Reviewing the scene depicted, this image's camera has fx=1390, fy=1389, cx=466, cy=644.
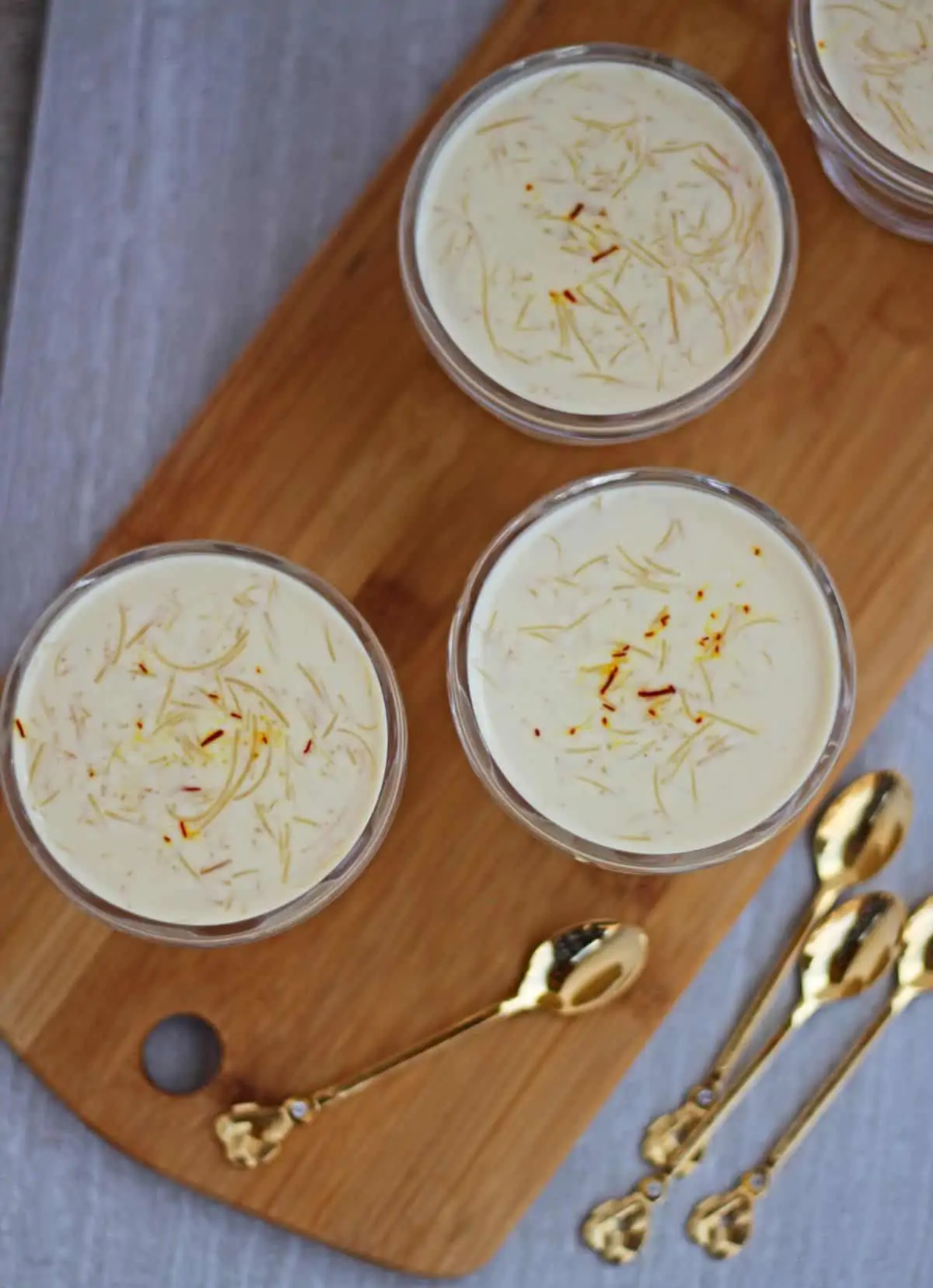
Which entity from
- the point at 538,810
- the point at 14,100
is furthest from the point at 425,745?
the point at 14,100

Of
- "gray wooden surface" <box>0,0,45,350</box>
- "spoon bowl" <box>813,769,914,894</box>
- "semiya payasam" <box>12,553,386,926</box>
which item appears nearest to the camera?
"semiya payasam" <box>12,553,386,926</box>

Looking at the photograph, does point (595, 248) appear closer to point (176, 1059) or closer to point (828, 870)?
point (828, 870)

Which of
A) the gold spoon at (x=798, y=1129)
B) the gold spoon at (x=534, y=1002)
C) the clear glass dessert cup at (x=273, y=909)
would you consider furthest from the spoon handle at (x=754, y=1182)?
the clear glass dessert cup at (x=273, y=909)

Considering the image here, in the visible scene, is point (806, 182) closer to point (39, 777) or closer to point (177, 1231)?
point (39, 777)

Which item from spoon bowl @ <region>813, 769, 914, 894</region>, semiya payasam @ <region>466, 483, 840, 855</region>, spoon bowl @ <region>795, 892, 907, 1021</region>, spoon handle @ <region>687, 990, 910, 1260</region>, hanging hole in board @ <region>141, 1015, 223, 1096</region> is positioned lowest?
hanging hole in board @ <region>141, 1015, 223, 1096</region>

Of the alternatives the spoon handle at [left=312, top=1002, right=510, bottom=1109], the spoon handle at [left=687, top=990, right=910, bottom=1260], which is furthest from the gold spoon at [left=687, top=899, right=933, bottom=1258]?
the spoon handle at [left=312, top=1002, right=510, bottom=1109]

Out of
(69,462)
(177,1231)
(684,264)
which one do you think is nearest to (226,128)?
(69,462)

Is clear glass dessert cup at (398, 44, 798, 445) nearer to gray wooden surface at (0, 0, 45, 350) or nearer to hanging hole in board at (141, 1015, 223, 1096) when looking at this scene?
gray wooden surface at (0, 0, 45, 350)
